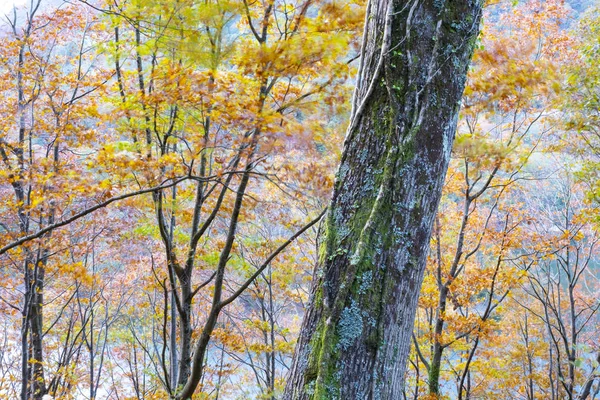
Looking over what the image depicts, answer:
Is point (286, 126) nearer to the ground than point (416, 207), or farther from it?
farther from it

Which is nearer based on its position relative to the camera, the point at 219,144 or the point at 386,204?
the point at 386,204

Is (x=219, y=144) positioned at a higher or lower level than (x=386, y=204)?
higher

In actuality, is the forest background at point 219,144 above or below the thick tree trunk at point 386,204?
above

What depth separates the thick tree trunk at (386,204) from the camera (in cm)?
130

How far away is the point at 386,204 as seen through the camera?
138 cm

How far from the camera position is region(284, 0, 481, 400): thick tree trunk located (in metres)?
1.30

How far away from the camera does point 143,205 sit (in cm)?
524

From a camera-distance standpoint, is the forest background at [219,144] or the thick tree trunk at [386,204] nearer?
the thick tree trunk at [386,204]

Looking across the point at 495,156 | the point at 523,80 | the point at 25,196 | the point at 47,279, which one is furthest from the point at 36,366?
the point at 523,80

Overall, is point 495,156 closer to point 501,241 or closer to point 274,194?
point 501,241

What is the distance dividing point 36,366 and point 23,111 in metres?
4.11

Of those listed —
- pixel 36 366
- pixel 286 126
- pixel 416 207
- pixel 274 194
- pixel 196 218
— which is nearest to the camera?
pixel 416 207

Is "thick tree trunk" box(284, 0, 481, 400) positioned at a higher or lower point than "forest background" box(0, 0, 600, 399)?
lower

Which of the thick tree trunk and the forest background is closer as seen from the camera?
the thick tree trunk
